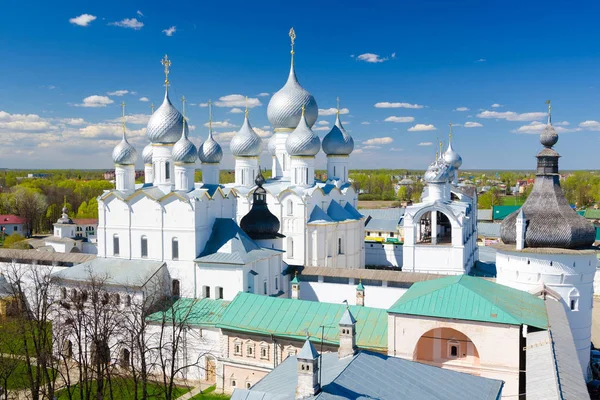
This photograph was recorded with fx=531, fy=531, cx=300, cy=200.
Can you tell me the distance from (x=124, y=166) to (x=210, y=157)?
5376 millimetres

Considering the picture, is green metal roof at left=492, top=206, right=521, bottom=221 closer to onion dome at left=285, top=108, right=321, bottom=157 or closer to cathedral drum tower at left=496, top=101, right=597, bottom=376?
onion dome at left=285, top=108, right=321, bottom=157

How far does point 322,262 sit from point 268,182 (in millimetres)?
5537

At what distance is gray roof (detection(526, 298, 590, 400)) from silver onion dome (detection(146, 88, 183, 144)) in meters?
16.2

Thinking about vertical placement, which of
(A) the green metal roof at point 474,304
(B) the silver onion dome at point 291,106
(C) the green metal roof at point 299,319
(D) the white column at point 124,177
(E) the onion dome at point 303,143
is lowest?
(C) the green metal roof at point 299,319

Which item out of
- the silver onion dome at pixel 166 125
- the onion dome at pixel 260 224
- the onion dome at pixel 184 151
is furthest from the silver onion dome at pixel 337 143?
the onion dome at pixel 184 151

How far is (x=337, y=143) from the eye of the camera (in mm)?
30703

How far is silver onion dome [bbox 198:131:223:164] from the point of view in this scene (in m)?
27.7

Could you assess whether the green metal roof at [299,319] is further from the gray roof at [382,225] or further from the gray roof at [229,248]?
the gray roof at [382,225]

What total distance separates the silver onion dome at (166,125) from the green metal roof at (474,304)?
12770 mm

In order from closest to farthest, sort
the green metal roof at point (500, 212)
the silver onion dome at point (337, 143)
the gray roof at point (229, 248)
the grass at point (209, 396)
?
the grass at point (209, 396), the gray roof at point (229, 248), the silver onion dome at point (337, 143), the green metal roof at point (500, 212)

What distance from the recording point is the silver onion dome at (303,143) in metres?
27.2

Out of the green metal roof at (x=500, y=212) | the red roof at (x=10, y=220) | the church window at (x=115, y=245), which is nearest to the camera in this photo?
the church window at (x=115, y=245)

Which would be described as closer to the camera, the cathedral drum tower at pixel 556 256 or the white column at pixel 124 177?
the cathedral drum tower at pixel 556 256

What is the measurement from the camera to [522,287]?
1697cm
